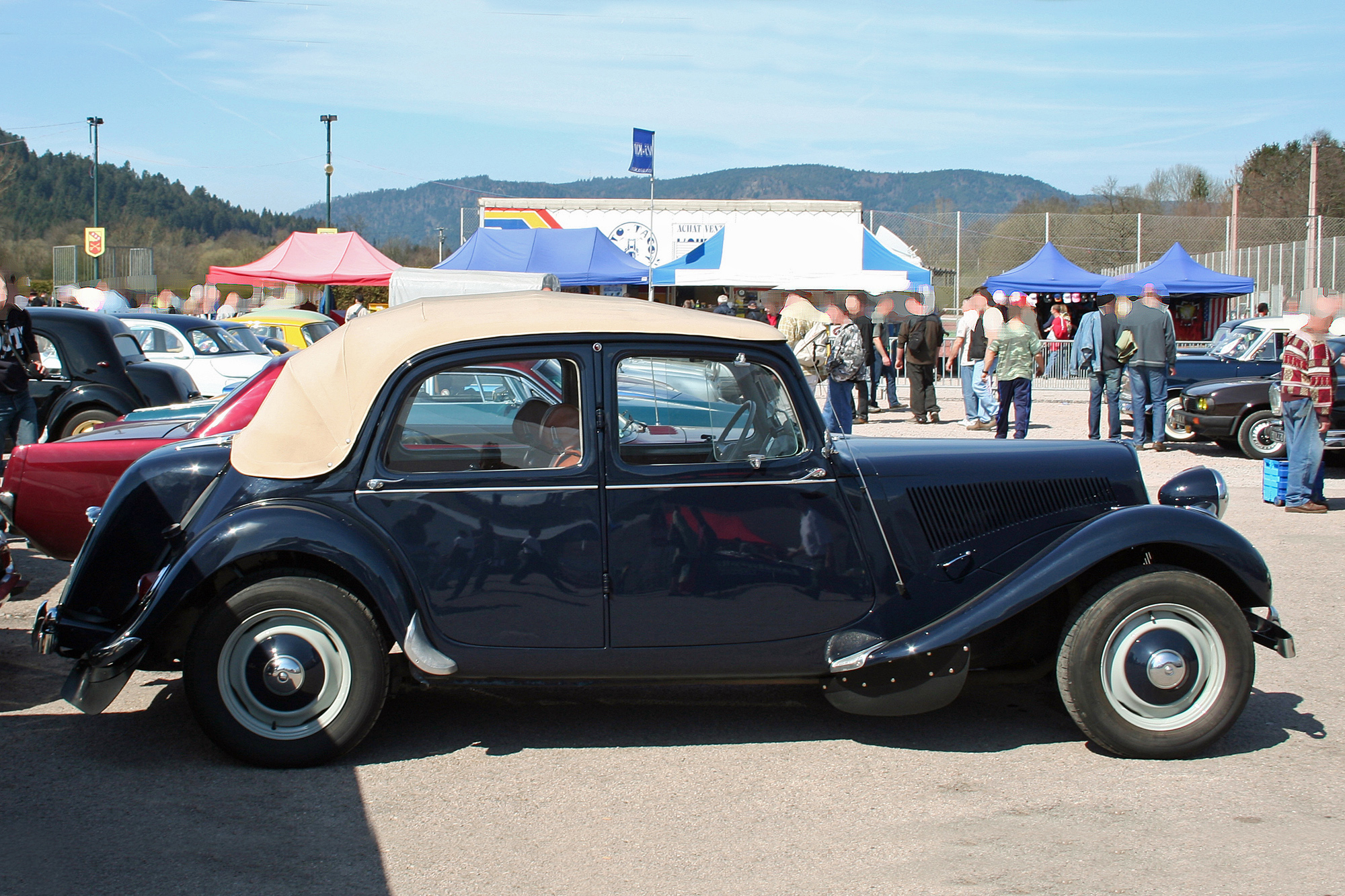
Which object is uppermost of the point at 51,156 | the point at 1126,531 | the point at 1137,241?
the point at 51,156

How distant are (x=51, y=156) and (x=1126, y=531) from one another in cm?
6474

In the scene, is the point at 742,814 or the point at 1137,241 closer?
the point at 742,814

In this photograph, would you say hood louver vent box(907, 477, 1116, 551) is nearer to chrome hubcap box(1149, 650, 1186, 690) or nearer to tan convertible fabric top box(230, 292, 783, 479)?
chrome hubcap box(1149, 650, 1186, 690)

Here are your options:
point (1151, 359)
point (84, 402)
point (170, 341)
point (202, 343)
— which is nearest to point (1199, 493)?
point (1151, 359)

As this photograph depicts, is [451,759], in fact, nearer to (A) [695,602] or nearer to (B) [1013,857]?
(A) [695,602]

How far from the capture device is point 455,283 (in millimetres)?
17453

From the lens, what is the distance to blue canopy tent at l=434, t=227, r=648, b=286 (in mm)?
21594

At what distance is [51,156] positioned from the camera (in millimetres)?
56312

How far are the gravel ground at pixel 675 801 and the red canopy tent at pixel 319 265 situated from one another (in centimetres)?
2082

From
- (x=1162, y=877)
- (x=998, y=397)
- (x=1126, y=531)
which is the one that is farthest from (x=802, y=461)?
(x=998, y=397)

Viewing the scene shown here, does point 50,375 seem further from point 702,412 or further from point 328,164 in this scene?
point 328,164

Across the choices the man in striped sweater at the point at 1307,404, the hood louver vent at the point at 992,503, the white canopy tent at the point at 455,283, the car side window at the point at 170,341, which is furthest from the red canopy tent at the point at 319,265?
the hood louver vent at the point at 992,503

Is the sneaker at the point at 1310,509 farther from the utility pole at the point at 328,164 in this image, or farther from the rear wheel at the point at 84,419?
the utility pole at the point at 328,164

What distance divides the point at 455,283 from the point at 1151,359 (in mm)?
10616
